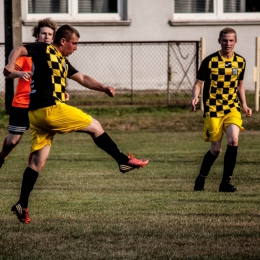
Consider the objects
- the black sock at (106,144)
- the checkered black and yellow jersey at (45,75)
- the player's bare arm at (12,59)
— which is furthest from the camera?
the black sock at (106,144)

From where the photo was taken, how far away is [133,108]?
23.3 m

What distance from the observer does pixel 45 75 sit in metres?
8.48

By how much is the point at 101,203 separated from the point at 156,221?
54.6 inches

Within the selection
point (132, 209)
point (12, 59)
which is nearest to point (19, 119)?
point (132, 209)

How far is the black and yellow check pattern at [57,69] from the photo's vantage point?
8.48m

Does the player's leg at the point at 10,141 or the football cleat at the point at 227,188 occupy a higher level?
the player's leg at the point at 10,141

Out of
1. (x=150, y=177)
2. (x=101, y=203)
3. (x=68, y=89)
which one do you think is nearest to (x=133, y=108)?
(x=68, y=89)

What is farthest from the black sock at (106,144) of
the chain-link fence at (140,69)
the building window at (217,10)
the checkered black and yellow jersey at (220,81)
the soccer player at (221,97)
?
the building window at (217,10)

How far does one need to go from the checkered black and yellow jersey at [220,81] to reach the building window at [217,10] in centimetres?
1590

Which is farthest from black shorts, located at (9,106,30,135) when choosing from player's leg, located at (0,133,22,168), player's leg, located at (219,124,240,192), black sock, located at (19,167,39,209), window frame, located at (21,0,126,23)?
window frame, located at (21,0,126,23)

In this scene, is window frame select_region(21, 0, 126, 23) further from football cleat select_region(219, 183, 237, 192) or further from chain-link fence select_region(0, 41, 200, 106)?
football cleat select_region(219, 183, 237, 192)

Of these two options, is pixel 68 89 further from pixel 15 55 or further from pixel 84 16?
pixel 15 55

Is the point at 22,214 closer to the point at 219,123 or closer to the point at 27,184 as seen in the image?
the point at 27,184

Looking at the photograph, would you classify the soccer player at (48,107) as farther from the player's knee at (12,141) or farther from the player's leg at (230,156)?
the player's knee at (12,141)
